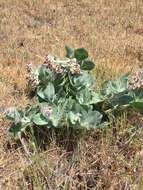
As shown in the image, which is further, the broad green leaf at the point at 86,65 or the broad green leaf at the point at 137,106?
the broad green leaf at the point at 86,65

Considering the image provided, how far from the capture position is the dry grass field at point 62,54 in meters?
3.20

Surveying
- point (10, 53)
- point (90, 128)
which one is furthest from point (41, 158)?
point (10, 53)

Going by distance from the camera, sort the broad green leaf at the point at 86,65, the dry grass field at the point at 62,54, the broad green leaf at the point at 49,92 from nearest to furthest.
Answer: the dry grass field at the point at 62,54
the broad green leaf at the point at 49,92
the broad green leaf at the point at 86,65

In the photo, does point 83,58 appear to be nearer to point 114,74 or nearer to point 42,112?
point 42,112

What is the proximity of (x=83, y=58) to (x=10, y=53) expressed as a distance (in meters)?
2.11

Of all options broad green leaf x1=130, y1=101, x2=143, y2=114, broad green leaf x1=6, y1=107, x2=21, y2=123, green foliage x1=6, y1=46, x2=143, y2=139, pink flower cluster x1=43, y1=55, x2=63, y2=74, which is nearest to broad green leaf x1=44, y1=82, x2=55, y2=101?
green foliage x1=6, y1=46, x2=143, y2=139

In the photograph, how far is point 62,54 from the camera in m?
5.72

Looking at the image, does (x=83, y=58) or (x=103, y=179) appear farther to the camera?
(x=83, y=58)

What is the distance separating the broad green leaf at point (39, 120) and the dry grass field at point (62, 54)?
15cm

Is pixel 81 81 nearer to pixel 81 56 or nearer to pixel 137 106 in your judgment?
pixel 81 56

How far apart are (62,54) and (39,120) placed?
7.87 feet

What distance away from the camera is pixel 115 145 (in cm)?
347

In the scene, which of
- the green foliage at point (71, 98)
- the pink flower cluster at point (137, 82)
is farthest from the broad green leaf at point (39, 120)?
the pink flower cluster at point (137, 82)

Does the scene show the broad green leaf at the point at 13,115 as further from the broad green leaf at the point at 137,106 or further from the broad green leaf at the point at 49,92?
the broad green leaf at the point at 137,106
